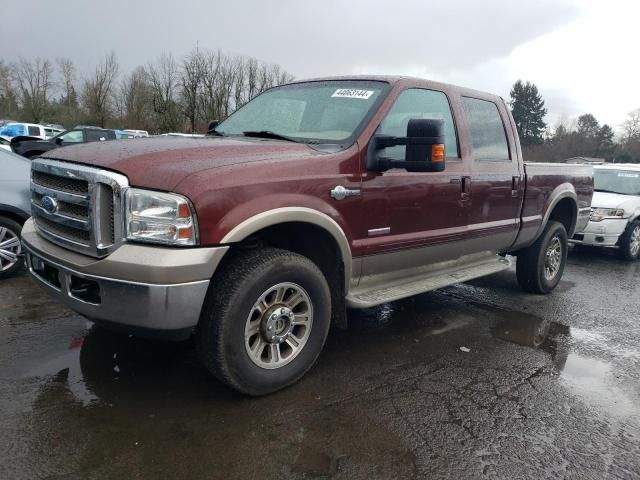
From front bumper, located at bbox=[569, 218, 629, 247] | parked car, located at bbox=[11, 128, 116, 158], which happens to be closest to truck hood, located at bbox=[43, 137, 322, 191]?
front bumper, located at bbox=[569, 218, 629, 247]

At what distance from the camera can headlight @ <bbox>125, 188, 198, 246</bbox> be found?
8.59 feet

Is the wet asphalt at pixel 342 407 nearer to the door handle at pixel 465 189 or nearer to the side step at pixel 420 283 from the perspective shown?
the side step at pixel 420 283

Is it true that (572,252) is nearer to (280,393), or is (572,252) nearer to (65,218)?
(280,393)

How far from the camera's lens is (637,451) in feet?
9.23

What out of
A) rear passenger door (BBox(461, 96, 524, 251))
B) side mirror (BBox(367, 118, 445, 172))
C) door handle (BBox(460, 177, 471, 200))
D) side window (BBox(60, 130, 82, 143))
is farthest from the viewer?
side window (BBox(60, 130, 82, 143))

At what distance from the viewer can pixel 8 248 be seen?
17.5ft

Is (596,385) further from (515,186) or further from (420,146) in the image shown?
(420,146)

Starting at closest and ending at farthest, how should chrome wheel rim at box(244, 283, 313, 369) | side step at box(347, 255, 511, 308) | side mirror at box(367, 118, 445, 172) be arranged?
chrome wheel rim at box(244, 283, 313, 369), side mirror at box(367, 118, 445, 172), side step at box(347, 255, 511, 308)

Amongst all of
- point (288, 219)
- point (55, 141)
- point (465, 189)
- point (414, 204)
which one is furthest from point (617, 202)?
point (55, 141)

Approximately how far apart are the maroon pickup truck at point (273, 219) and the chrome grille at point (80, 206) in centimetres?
1

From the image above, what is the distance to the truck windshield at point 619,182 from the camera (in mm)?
9461

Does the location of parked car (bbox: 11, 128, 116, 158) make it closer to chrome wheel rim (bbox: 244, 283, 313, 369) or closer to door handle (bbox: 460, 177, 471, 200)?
door handle (bbox: 460, 177, 471, 200)

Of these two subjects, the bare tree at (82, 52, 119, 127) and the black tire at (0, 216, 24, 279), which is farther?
the bare tree at (82, 52, 119, 127)

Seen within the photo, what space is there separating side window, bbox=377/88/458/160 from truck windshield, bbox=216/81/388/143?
18 centimetres
